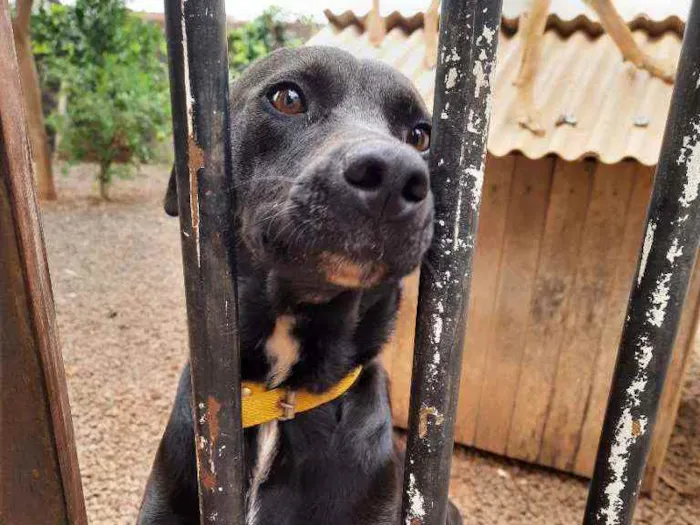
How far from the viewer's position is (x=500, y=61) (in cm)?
342

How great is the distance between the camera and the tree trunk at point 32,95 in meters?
6.93

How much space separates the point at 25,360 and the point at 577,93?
3.05 metres

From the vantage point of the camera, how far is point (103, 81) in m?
9.07

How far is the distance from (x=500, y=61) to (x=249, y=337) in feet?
8.25

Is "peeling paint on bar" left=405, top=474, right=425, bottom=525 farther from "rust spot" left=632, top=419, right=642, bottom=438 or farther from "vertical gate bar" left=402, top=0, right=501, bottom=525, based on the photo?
"rust spot" left=632, top=419, right=642, bottom=438

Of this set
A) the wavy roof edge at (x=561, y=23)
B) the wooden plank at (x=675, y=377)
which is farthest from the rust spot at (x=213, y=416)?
the wavy roof edge at (x=561, y=23)


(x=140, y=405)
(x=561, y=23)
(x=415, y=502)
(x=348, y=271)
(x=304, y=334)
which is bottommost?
(x=140, y=405)

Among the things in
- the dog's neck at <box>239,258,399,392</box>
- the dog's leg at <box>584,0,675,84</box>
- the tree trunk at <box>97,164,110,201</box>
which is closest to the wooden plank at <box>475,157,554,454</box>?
the dog's leg at <box>584,0,675,84</box>

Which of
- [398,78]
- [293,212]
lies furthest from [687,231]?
[398,78]

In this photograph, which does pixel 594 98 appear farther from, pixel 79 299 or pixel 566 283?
pixel 79 299

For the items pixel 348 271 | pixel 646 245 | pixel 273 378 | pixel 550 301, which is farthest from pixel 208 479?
pixel 550 301

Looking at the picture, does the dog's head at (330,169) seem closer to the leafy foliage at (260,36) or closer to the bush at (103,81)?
the bush at (103,81)

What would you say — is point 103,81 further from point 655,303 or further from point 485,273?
point 655,303

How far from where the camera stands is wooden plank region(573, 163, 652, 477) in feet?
9.92
